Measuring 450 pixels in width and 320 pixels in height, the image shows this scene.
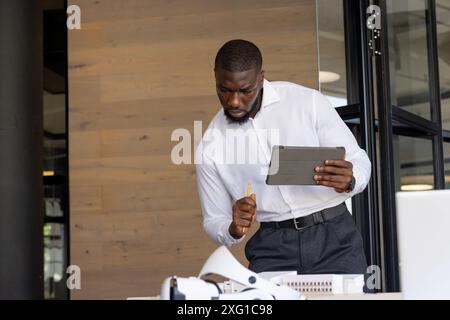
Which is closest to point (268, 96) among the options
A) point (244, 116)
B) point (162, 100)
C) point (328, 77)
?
point (244, 116)

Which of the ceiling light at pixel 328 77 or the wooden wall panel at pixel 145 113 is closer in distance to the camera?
the ceiling light at pixel 328 77

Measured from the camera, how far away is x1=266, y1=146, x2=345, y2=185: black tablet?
2.67 m

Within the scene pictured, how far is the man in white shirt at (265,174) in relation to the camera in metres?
2.90

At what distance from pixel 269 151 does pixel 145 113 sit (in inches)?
85.9

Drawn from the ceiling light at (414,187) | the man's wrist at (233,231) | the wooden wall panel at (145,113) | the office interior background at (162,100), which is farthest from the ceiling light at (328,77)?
the man's wrist at (233,231)

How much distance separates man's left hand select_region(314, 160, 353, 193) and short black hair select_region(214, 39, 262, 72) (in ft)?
1.38

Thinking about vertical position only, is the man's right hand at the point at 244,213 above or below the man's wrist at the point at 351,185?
below

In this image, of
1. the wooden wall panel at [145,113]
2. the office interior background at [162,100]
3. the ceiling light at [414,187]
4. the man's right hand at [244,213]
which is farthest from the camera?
the wooden wall panel at [145,113]

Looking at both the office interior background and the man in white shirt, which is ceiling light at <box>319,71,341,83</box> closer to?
the office interior background

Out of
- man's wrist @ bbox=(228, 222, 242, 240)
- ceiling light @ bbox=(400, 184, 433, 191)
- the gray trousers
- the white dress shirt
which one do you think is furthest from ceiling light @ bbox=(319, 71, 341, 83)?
man's wrist @ bbox=(228, 222, 242, 240)

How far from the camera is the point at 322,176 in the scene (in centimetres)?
271

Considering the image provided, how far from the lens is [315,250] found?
291 cm

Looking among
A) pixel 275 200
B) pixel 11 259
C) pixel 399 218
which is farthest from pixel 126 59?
pixel 399 218

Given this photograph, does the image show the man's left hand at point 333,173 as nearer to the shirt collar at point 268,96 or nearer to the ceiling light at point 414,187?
the shirt collar at point 268,96
